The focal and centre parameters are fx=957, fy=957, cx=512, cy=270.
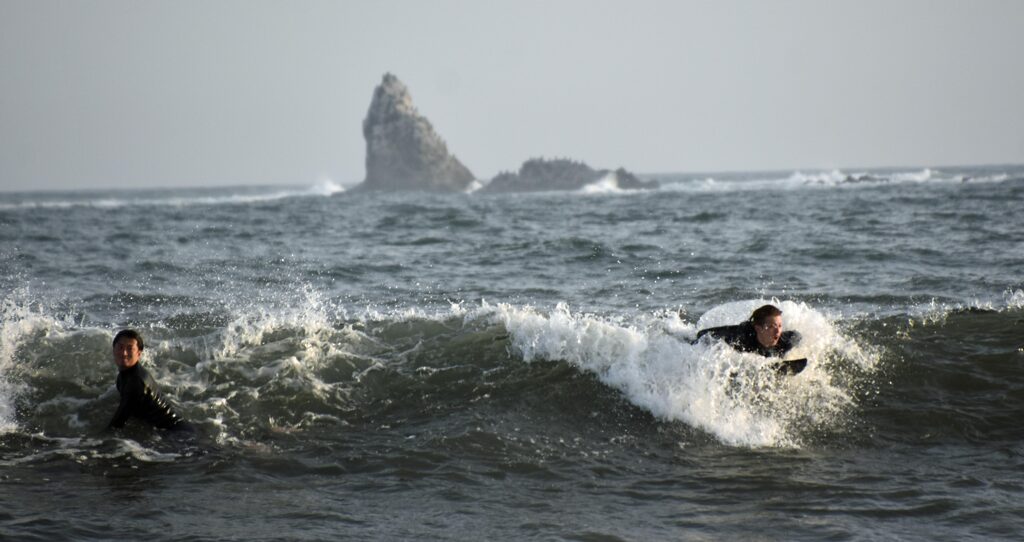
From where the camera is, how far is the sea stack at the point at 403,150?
120 m

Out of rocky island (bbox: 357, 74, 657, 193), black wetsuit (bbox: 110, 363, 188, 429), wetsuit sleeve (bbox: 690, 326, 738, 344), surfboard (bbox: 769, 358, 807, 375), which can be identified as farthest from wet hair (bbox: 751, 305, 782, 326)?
rocky island (bbox: 357, 74, 657, 193)

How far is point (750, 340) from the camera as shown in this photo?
8992mm

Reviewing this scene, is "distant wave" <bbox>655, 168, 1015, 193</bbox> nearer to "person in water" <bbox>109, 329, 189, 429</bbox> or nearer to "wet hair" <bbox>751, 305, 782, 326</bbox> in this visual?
"wet hair" <bbox>751, 305, 782, 326</bbox>

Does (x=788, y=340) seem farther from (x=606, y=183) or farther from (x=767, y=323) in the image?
(x=606, y=183)

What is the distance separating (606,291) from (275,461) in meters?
8.41

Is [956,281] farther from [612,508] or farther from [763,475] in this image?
[612,508]

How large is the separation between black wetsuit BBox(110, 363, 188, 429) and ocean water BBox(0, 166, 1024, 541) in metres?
0.16

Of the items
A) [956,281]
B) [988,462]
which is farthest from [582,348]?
[956,281]

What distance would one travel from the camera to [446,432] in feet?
28.6

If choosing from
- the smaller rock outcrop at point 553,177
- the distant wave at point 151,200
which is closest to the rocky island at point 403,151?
the distant wave at point 151,200

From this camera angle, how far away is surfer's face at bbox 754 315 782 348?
882 cm

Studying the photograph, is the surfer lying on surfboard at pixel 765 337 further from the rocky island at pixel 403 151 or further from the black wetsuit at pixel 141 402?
the rocky island at pixel 403 151

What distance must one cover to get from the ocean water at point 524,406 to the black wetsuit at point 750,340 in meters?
0.11

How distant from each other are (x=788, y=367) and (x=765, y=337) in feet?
1.30
